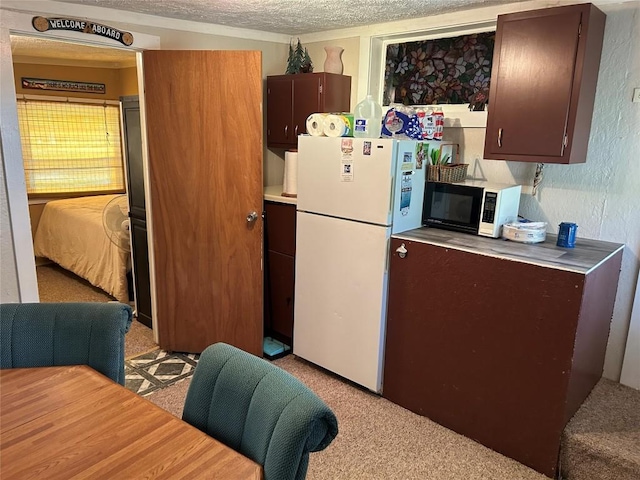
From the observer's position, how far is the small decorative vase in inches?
127

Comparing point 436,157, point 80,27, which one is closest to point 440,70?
point 436,157

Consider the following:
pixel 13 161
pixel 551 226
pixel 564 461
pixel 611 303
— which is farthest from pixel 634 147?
pixel 13 161

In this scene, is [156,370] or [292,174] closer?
[156,370]

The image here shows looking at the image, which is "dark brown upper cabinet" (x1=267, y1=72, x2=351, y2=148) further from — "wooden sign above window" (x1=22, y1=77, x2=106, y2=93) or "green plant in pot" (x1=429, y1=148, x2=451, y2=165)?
"wooden sign above window" (x1=22, y1=77, x2=106, y2=93)

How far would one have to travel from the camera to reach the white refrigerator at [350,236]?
2.48 metres

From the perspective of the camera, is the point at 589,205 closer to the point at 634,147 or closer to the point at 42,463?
the point at 634,147

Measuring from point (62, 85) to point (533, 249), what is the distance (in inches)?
209

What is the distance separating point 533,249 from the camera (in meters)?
2.25

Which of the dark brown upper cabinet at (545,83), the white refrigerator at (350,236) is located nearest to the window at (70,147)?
the white refrigerator at (350,236)

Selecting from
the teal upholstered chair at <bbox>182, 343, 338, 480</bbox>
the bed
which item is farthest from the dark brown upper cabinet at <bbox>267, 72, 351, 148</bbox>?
the teal upholstered chair at <bbox>182, 343, 338, 480</bbox>

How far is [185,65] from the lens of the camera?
2826 mm

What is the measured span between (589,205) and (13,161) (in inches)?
121

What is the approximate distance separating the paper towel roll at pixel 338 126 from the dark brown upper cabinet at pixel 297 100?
0.51 m

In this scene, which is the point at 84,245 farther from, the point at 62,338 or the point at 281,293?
the point at 62,338
